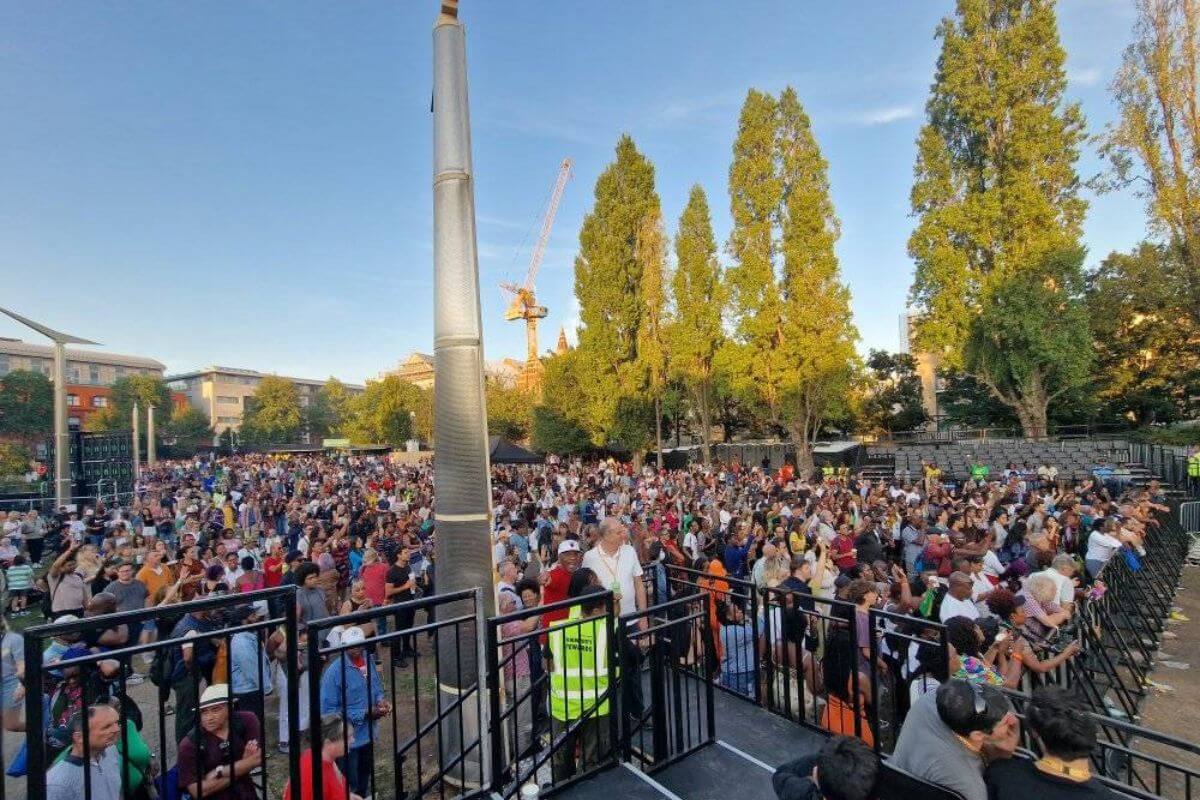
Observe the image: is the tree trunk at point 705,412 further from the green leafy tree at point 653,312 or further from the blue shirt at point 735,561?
the blue shirt at point 735,561

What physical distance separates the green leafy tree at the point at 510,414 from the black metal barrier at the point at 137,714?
159 feet

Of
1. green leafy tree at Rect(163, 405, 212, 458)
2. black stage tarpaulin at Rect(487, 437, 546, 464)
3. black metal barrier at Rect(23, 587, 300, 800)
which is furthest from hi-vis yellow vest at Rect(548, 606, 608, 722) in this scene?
green leafy tree at Rect(163, 405, 212, 458)

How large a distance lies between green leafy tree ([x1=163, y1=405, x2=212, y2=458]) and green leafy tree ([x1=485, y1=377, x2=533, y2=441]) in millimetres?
46190

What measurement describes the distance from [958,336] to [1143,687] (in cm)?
2551

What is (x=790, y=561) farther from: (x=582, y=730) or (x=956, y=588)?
(x=582, y=730)

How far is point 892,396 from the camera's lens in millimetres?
46312

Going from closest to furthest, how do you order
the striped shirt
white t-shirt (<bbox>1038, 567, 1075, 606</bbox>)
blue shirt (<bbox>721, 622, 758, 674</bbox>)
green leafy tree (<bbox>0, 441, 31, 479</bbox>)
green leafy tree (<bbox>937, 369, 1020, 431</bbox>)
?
blue shirt (<bbox>721, 622, 758, 674</bbox>) < white t-shirt (<bbox>1038, 567, 1075, 606</bbox>) < the striped shirt < green leafy tree (<bbox>937, 369, 1020, 431</bbox>) < green leafy tree (<bbox>0, 441, 31, 479</bbox>)

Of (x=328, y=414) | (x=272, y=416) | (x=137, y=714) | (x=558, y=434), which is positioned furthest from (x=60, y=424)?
(x=328, y=414)

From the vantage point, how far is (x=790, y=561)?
7.55 m

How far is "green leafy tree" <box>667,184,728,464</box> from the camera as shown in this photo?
110ft

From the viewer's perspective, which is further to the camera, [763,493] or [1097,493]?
[763,493]

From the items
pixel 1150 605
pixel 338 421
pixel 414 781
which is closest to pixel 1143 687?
pixel 1150 605

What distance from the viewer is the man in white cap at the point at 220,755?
10.8 feet

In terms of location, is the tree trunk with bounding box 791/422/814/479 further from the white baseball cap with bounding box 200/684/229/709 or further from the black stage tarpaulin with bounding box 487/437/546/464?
the white baseball cap with bounding box 200/684/229/709
